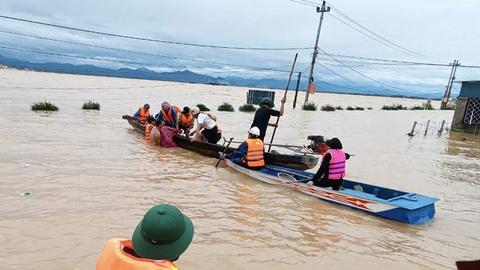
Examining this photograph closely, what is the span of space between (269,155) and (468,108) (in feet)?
68.0

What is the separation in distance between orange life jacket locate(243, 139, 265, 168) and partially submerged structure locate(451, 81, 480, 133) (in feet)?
68.6

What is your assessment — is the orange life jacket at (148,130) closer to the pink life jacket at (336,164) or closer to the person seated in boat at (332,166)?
the person seated in boat at (332,166)

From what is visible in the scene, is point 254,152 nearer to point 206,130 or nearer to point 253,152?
point 253,152

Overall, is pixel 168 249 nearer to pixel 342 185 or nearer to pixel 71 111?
pixel 342 185

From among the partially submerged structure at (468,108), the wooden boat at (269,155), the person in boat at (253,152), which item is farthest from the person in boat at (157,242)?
the partially submerged structure at (468,108)

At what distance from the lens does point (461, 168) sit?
13.5 metres

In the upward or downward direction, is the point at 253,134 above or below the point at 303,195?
above

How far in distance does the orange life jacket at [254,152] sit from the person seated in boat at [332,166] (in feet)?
6.16

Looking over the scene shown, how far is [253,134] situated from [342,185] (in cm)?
230

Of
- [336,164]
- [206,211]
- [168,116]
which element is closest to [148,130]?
[168,116]

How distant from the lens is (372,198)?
720 cm

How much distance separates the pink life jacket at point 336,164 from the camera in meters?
7.68

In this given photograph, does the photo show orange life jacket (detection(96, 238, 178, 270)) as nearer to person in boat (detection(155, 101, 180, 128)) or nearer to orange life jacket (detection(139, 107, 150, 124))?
person in boat (detection(155, 101, 180, 128))

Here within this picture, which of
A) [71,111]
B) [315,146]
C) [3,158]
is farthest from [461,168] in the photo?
[71,111]
